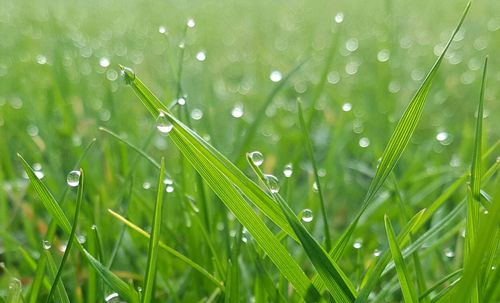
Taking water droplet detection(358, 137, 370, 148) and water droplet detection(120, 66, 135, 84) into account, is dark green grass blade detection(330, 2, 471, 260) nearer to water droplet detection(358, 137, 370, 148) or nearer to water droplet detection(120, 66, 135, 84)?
water droplet detection(120, 66, 135, 84)

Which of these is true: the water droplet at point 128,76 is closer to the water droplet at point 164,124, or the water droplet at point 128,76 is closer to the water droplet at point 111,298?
the water droplet at point 164,124

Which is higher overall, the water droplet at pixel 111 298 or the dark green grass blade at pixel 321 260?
the water droplet at pixel 111 298

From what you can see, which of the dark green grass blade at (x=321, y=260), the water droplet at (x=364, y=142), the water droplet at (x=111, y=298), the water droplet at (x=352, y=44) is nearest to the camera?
the dark green grass blade at (x=321, y=260)

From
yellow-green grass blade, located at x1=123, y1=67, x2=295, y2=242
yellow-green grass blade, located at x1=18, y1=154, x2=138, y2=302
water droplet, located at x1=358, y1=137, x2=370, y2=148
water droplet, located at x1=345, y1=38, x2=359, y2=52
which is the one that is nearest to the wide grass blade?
yellow-green grass blade, located at x1=123, y1=67, x2=295, y2=242

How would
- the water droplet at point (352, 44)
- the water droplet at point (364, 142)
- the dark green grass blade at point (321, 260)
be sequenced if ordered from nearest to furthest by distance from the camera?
the dark green grass blade at point (321, 260)
the water droplet at point (364, 142)
the water droplet at point (352, 44)

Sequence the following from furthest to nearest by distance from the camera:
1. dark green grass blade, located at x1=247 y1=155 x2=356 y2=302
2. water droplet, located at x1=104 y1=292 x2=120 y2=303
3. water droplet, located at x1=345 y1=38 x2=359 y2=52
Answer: water droplet, located at x1=345 y1=38 x2=359 y2=52
water droplet, located at x1=104 y1=292 x2=120 y2=303
dark green grass blade, located at x1=247 y1=155 x2=356 y2=302

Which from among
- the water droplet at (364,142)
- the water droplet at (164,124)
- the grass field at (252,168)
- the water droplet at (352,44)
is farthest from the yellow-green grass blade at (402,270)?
the water droplet at (352,44)

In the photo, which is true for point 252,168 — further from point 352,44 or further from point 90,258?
point 352,44

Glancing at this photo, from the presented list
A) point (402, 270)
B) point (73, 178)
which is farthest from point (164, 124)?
point (402, 270)

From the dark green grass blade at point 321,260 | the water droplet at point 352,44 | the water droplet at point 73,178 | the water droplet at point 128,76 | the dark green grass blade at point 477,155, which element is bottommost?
the dark green grass blade at point 321,260
